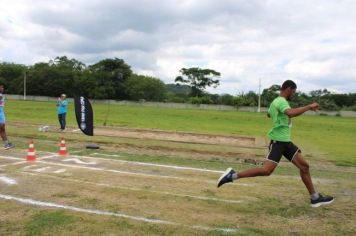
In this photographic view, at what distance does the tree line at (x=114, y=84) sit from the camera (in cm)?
9781

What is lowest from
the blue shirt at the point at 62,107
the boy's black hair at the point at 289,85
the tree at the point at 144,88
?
the blue shirt at the point at 62,107

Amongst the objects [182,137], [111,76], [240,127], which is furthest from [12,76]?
[182,137]

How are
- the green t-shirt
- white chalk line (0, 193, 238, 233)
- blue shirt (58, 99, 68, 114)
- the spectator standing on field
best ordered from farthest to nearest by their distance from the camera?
blue shirt (58, 99, 68, 114)
the spectator standing on field
the green t-shirt
white chalk line (0, 193, 238, 233)

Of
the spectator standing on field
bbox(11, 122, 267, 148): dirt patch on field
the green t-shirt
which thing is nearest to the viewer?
the green t-shirt

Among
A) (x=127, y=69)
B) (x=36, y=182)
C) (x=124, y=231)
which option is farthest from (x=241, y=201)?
(x=127, y=69)

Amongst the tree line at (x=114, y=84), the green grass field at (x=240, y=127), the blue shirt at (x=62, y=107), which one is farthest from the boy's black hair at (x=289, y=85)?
the tree line at (x=114, y=84)

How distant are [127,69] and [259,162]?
96.7m

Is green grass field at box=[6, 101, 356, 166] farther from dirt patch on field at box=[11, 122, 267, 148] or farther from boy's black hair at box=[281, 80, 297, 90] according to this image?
boy's black hair at box=[281, 80, 297, 90]

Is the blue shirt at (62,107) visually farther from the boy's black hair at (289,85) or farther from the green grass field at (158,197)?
the boy's black hair at (289,85)

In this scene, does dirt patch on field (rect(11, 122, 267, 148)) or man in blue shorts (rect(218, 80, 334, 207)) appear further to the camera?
dirt patch on field (rect(11, 122, 267, 148))

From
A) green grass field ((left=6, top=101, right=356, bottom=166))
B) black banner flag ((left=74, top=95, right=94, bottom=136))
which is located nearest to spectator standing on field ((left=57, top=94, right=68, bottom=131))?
green grass field ((left=6, top=101, right=356, bottom=166))

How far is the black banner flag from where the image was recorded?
48.5 feet

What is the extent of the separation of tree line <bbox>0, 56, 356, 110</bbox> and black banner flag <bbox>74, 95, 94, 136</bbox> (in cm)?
7705

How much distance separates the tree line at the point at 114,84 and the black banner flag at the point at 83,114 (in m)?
77.1
